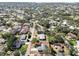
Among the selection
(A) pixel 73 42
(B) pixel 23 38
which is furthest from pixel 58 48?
(B) pixel 23 38

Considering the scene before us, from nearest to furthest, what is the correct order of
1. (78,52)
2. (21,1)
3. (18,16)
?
1. (78,52)
2. (18,16)
3. (21,1)

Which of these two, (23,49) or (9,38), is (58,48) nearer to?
(23,49)

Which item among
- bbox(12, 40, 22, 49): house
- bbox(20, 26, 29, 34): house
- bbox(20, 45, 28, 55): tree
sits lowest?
bbox(20, 45, 28, 55): tree

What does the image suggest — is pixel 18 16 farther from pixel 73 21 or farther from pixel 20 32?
pixel 73 21

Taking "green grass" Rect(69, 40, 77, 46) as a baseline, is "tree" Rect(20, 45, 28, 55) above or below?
below

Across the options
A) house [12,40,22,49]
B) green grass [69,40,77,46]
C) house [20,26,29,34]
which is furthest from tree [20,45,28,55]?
green grass [69,40,77,46]

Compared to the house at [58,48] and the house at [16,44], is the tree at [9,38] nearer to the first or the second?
the house at [16,44]

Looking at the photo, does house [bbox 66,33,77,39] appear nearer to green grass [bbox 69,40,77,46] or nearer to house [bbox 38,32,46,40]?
green grass [bbox 69,40,77,46]

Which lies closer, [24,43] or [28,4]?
[24,43]

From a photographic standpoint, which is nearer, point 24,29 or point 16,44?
point 16,44

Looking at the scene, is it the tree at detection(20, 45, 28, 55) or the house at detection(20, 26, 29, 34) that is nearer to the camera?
the tree at detection(20, 45, 28, 55)

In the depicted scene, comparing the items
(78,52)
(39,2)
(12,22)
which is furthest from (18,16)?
(78,52)
